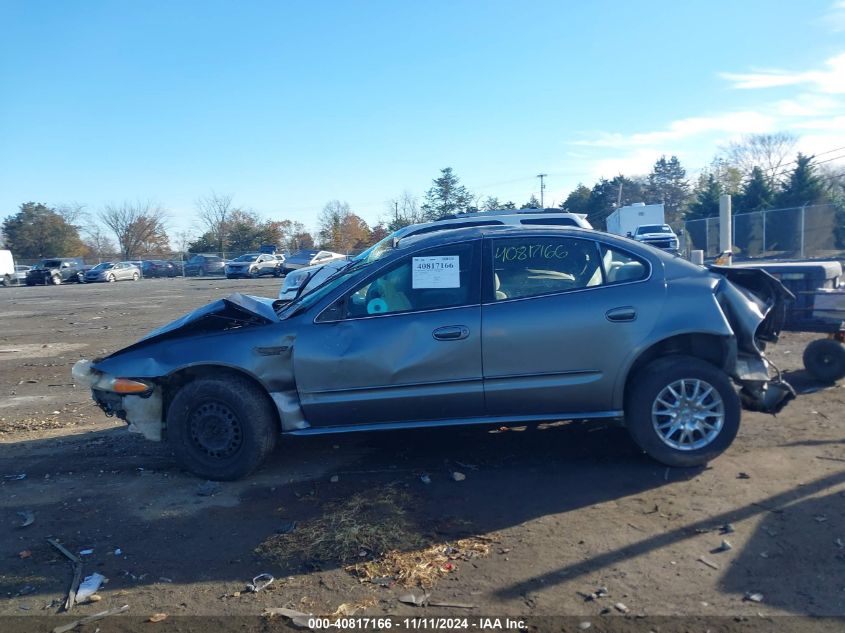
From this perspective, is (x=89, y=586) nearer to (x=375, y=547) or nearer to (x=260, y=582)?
(x=260, y=582)

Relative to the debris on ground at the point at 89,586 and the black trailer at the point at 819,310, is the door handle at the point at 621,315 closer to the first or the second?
the black trailer at the point at 819,310

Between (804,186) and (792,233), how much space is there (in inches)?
513

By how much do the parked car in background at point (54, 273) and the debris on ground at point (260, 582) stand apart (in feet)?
155

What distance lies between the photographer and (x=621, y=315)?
16.3ft

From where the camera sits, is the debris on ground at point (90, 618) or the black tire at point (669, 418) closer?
the debris on ground at point (90, 618)

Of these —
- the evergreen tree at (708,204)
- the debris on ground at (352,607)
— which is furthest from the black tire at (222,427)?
the evergreen tree at (708,204)

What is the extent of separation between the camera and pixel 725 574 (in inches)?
143

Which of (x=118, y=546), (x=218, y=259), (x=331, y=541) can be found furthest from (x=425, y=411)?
(x=218, y=259)

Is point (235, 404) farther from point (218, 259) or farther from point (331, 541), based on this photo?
point (218, 259)

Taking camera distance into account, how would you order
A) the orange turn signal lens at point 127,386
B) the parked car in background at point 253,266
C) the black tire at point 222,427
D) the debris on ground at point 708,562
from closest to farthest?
the debris on ground at point 708,562 → the black tire at point 222,427 → the orange turn signal lens at point 127,386 → the parked car in background at point 253,266

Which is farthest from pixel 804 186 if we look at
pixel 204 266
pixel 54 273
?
pixel 54 273

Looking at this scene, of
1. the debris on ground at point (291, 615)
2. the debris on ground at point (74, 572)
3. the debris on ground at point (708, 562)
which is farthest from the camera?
the debris on ground at point (708, 562)

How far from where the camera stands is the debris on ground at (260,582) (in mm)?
3658

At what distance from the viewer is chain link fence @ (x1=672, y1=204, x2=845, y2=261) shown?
27094 millimetres
